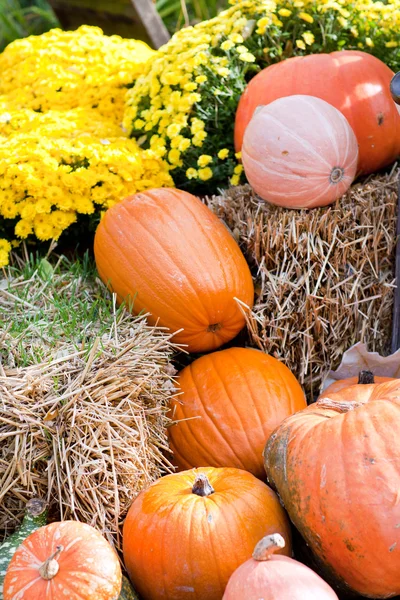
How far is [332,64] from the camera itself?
295 centimetres

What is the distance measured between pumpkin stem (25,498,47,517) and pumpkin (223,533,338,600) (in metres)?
0.62

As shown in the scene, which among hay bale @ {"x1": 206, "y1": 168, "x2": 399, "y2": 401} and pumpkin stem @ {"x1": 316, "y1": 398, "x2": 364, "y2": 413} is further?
hay bale @ {"x1": 206, "y1": 168, "x2": 399, "y2": 401}

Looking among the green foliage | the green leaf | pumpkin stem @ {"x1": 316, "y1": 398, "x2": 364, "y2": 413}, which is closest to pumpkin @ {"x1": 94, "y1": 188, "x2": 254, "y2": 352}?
the green leaf

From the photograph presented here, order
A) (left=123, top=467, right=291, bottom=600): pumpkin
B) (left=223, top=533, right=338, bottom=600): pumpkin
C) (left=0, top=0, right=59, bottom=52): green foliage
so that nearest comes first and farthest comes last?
(left=223, top=533, right=338, bottom=600): pumpkin → (left=123, top=467, right=291, bottom=600): pumpkin → (left=0, top=0, right=59, bottom=52): green foliage

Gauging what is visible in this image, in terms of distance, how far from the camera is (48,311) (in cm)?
252

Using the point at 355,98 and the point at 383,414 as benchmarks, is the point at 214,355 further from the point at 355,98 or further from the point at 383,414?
the point at 355,98

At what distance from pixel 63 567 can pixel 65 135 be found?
232 cm

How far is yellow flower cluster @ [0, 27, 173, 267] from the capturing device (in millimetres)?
2934

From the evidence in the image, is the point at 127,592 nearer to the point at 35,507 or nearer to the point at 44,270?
the point at 35,507

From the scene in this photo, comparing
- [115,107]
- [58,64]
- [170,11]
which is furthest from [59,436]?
[170,11]

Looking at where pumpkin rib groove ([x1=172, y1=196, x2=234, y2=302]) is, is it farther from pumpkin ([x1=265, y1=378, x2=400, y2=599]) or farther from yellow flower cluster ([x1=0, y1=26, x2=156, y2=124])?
yellow flower cluster ([x1=0, y1=26, x2=156, y2=124])

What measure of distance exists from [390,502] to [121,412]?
35.0 inches

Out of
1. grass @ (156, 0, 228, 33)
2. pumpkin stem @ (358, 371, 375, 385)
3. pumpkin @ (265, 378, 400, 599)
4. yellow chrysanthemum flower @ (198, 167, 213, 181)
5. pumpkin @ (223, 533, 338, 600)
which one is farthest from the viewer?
grass @ (156, 0, 228, 33)

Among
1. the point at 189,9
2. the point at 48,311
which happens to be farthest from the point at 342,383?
the point at 189,9
